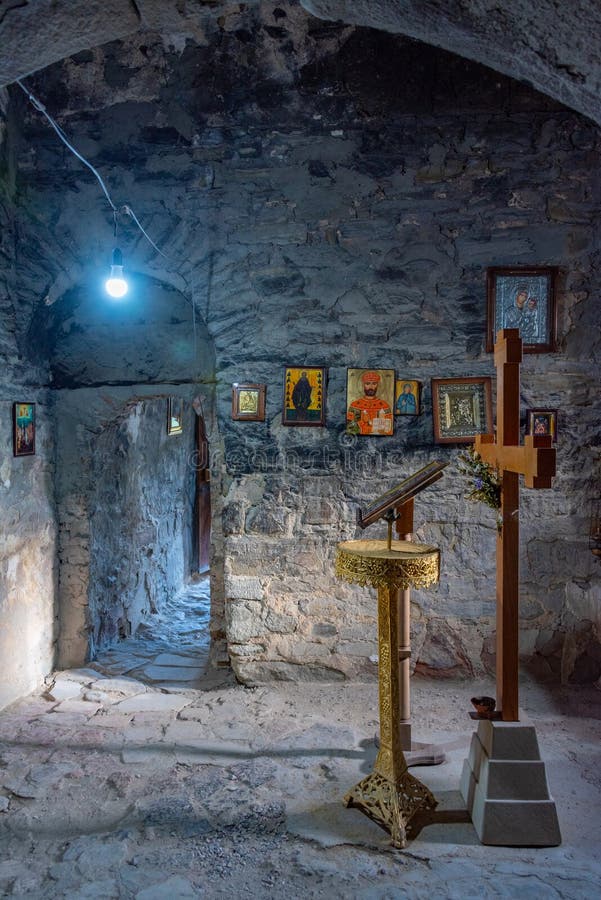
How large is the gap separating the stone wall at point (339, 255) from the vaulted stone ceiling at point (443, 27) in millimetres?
3029

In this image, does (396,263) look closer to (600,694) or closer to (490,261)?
(490,261)

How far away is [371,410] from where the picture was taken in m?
4.71

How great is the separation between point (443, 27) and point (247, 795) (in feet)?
11.2

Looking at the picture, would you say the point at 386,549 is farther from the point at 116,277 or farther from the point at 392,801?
the point at 116,277

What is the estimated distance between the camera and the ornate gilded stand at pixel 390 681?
293 cm

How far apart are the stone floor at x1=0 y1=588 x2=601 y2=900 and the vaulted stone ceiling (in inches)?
115

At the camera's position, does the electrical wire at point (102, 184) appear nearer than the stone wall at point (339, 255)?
No

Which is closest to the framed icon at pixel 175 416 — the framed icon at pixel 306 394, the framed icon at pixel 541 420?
the framed icon at pixel 306 394

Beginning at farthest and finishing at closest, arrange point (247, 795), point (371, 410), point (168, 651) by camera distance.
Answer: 1. point (168, 651)
2. point (371, 410)
3. point (247, 795)

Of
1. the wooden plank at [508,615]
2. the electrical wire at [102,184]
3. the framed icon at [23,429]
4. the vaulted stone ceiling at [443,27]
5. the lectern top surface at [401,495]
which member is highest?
the electrical wire at [102,184]

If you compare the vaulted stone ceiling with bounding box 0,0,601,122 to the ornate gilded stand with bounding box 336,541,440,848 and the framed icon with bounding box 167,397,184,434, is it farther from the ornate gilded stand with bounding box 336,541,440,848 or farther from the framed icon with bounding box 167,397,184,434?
the framed icon with bounding box 167,397,184,434

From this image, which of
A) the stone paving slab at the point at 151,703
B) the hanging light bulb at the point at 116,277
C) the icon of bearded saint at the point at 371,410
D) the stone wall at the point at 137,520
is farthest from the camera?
the stone wall at the point at 137,520

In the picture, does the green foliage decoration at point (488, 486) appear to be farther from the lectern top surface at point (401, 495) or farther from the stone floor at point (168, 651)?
the stone floor at point (168, 651)

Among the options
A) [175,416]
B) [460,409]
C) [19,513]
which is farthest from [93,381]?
[460,409]
